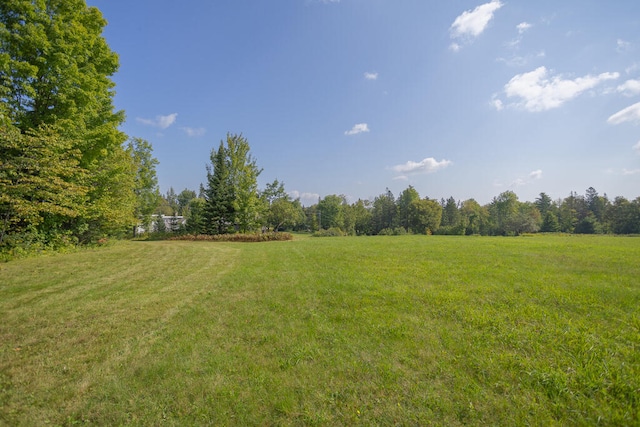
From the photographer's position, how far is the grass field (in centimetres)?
236

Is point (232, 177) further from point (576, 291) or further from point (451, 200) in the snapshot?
point (451, 200)

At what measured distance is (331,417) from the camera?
91.3 inches

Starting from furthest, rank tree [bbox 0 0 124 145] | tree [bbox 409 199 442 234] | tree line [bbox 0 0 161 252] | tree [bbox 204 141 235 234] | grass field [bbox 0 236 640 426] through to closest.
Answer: tree [bbox 409 199 442 234]
tree [bbox 204 141 235 234]
tree [bbox 0 0 124 145]
tree line [bbox 0 0 161 252]
grass field [bbox 0 236 640 426]

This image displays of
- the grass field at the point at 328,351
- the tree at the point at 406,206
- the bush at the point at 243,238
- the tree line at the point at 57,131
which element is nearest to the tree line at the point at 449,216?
the tree at the point at 406,206

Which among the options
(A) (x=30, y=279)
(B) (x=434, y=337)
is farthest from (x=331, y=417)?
(A) (x=30, y=279)

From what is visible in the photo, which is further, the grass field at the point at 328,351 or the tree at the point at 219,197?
the tree at the point at 219,197

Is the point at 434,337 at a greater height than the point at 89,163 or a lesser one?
lesser

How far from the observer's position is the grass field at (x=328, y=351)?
2363mm

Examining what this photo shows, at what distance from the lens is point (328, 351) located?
3367 millimetres

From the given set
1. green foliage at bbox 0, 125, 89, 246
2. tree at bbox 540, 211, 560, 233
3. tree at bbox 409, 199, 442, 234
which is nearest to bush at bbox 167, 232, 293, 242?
green foliage at bbox 0, 125, 89, 246

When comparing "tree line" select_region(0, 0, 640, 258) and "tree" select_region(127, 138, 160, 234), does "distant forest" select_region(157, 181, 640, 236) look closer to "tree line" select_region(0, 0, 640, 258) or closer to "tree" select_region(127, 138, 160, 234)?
"tree" select_region(127, 138, 160, 234)

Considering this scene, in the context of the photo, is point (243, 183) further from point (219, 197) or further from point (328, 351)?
point (328, 351)

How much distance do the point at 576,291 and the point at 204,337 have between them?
6.96m

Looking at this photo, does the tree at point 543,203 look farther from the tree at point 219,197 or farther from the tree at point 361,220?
the tree at point 219,197
